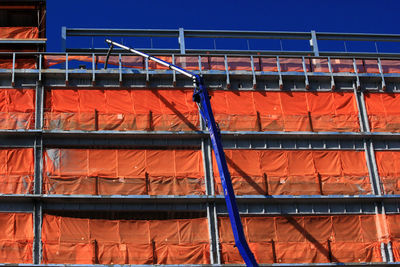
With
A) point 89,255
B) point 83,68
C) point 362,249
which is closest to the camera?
point 89,255

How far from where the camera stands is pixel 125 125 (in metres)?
45.2

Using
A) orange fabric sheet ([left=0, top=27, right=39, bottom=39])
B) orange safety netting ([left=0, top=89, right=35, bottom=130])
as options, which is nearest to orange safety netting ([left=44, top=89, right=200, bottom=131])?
orange safety netting ([left=0, top=89, right=35, bottom=130])

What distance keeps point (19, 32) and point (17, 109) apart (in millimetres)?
6521

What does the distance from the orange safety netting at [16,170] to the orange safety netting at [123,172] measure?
1014 mm

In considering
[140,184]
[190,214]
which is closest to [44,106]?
[140,184]

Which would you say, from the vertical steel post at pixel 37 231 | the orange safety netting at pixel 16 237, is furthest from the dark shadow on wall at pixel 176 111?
the orange safety netting at pixel 16 237

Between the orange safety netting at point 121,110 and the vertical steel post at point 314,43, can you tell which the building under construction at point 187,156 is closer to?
the orange safety netting at point 121,110

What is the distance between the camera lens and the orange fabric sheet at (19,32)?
47.8m

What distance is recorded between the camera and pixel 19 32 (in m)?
48.1

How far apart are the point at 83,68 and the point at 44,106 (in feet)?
13.1

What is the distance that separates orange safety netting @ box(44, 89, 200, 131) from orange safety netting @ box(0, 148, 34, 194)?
259 centimetres

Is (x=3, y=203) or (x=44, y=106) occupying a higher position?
(x=44, y=106)

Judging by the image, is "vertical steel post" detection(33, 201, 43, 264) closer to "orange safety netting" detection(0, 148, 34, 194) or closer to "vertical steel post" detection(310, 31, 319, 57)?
"orange safety netting" detection(0, 148, 34, 194)

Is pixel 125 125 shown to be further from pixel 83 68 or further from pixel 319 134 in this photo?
pixel 319 134
